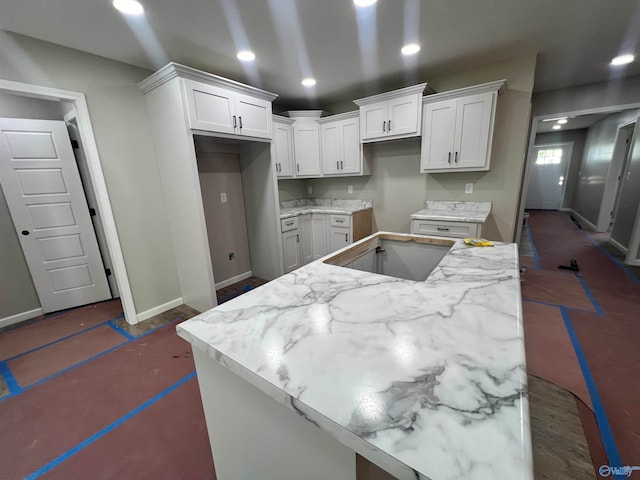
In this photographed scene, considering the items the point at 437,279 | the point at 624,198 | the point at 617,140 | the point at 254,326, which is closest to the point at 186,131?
the point at 254,326

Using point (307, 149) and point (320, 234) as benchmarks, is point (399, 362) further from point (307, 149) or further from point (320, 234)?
point (307, 149)

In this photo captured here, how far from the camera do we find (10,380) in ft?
6.20

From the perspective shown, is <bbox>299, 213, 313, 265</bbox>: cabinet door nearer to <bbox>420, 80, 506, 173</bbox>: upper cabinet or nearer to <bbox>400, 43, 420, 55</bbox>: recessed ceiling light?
<bbox>420, 80, 506, 173</bbox>: upper cabinet

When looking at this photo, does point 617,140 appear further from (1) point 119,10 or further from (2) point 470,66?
(1) point 119,10

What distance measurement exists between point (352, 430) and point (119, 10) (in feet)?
8.45

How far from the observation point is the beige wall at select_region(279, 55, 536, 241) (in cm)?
271

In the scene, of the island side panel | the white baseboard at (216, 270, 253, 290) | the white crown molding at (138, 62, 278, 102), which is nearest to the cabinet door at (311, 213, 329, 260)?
the white baseboard at (216, 270, 253, 290)

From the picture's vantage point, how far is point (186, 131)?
2.20m

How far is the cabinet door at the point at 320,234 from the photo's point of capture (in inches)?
145

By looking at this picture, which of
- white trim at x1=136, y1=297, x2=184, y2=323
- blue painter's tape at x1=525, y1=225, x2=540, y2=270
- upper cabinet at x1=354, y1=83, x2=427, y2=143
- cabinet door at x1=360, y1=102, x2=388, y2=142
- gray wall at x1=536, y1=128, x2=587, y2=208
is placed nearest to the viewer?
white trim at x1=136, y1=297, x2=184, y2=323

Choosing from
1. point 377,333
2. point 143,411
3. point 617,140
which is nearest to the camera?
point 377,333

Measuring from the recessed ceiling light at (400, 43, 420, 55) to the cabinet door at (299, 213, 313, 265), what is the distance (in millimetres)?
2137

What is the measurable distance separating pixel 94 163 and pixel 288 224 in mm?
2016

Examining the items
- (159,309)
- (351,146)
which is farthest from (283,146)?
(159,309)
